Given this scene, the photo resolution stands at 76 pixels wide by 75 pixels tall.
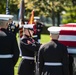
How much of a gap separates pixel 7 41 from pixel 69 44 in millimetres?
1074

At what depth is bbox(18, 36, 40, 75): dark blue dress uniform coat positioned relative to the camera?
8.52m

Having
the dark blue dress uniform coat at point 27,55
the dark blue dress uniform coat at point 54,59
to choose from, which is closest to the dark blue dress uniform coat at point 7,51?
the dark blue dress uniform coat at point 54,59

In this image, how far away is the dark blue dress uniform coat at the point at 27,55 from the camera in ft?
27.9

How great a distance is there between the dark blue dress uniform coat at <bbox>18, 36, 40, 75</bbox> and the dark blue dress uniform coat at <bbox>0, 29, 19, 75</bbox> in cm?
156

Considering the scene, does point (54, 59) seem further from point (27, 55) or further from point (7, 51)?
point (27, 55)

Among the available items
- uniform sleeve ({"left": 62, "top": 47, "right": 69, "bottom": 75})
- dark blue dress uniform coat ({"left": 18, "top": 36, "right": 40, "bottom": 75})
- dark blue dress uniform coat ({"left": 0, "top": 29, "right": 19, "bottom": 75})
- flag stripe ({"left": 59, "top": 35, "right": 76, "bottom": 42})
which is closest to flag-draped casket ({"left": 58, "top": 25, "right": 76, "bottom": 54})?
flag stripe ({"left": 59, "top": 35, "right": 76, "bottom": 42})

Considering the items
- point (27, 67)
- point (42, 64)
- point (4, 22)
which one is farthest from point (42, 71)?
point (27, 67)

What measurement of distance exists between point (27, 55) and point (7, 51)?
6.04 feet

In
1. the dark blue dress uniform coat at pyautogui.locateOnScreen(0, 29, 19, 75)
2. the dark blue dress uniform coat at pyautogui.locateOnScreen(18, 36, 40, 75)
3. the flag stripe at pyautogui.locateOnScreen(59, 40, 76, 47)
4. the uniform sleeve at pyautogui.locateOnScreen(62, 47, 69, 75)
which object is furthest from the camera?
the dark blue dress uniform coat at pyautogui.locateOnScreen(18, 36, 40, 75)

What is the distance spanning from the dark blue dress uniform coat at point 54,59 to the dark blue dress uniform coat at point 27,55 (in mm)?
1869

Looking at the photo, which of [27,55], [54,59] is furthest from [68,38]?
[27,55]

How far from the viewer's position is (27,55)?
8680 millimetres

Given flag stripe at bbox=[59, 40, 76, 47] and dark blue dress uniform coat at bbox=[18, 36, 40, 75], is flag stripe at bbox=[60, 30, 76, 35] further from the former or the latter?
dark blue dress uniform coat at bbox=[18, 36, 40, 75]

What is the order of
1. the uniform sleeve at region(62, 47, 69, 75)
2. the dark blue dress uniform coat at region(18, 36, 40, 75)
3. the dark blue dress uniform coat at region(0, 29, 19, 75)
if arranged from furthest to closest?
the dark blue dress uniform coat at region(18, 36, 40, 75)
the dark blue dress uniform coat at region(0, 29, 19, 75)
the uniform sleeve at region(62, 47, 69, 75)
